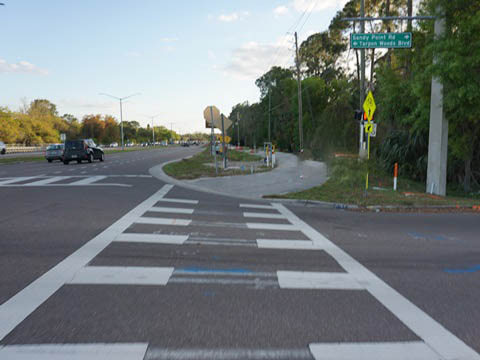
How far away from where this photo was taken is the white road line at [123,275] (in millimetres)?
4539

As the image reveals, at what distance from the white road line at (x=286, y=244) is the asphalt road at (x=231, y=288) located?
18mm

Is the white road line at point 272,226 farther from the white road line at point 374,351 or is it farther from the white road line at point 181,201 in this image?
the white road line at point 374,351

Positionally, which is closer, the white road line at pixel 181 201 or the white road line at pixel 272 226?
the white road line at pixel 272 226

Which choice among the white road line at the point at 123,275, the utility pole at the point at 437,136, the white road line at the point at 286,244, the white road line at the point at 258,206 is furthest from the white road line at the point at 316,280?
the utility pole at the point at 437,136

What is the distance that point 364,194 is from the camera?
13508mm

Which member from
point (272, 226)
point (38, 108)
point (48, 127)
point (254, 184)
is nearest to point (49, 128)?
point (48, 127)

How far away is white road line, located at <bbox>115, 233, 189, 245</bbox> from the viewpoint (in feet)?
21.2

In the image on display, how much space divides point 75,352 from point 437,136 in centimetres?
1483

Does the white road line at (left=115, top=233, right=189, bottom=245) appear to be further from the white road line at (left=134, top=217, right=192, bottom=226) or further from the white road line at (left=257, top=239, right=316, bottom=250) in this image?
the white road line at (left=257, top=239, right=316, bottom=250)

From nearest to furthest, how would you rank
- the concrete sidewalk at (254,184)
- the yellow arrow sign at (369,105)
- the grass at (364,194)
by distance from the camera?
the grass at (364,194) → the yellow arrow sign at (369,105) → the concrete sidewalk at (254,184)

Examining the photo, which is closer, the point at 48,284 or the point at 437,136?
the point at 48,284

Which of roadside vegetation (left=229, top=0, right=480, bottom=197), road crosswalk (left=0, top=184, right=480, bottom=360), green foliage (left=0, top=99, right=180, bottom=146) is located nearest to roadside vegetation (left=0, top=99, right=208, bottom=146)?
green foliage (left=0, top=99, right=180, bottom=146)

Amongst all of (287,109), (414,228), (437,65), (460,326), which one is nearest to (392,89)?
(437,65)

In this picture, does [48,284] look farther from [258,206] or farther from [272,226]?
[258,206]
